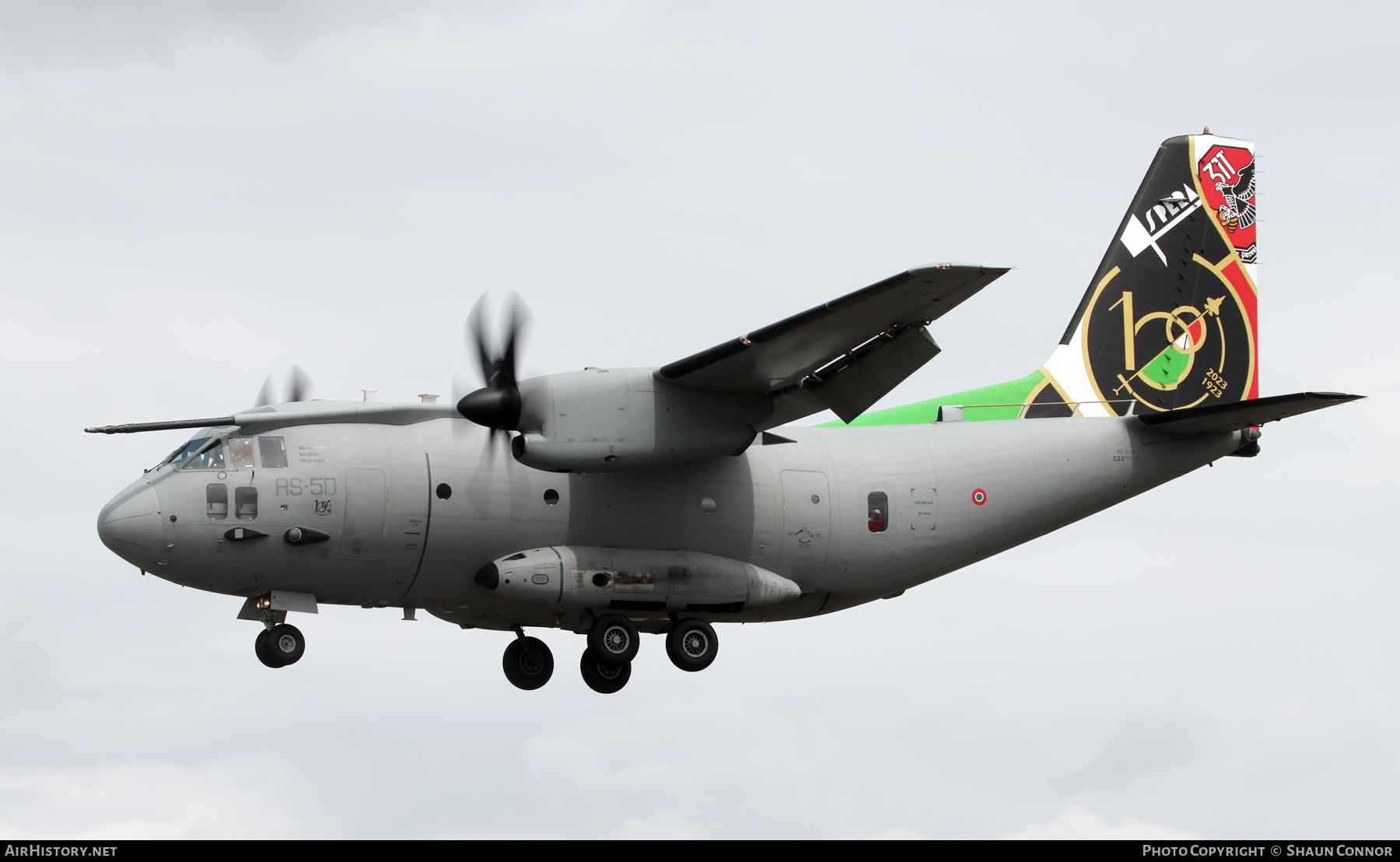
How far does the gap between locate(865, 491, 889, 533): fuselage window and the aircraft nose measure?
906 centimetres

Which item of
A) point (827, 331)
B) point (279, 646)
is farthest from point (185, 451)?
point (827, 331)

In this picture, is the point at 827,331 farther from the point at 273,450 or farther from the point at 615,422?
the point at 273,450

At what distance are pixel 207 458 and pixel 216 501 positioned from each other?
0.58 m

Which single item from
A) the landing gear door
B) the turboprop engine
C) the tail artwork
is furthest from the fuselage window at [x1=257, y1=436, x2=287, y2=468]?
the tail artwork

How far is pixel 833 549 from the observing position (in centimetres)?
2181

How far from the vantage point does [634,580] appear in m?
20.6

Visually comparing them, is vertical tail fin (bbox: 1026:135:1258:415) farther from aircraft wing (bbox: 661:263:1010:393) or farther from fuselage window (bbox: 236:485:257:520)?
fuselage window (bbox: 236:485:257:520)

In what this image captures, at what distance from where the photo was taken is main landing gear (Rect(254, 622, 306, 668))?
1981cm

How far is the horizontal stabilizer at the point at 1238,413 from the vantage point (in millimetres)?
21031

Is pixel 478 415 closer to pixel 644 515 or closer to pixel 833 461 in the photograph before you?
pixel 644 515

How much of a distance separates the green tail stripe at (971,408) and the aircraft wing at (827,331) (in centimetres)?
399

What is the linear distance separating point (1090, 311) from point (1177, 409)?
7.92 ft
